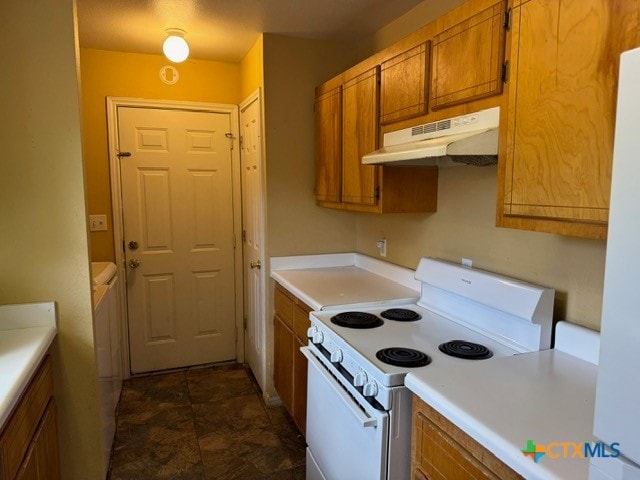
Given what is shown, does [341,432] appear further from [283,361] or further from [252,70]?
[252,70]

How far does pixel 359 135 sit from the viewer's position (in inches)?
89.7

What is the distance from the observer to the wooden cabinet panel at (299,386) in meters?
2.32

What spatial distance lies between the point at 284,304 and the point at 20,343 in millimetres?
1373

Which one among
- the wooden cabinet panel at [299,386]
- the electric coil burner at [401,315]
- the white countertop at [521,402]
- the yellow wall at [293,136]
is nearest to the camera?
the white countertop at [521,402]

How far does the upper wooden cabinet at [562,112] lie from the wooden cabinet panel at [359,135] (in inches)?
34.3

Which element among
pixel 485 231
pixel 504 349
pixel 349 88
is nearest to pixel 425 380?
pixel 504 349

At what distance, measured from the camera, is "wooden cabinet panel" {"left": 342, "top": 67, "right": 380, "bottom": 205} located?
2.15 metres

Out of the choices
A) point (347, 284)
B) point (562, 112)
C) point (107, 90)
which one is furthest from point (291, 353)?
point (107, 90)

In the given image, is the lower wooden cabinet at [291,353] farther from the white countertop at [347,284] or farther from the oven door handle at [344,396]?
the oven door handle at [344,396]

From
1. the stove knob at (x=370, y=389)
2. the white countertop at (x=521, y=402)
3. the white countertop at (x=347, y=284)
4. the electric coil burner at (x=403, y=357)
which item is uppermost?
the white countertop at (x=347, y=284)

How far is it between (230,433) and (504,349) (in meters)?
1.73

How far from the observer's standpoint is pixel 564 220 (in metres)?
1.17

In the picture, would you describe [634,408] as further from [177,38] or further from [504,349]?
[177,38]

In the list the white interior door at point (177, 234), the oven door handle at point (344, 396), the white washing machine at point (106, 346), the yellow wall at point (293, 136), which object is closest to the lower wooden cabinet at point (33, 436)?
the white washing machine at point (106, 346)
